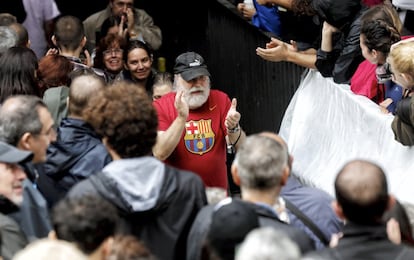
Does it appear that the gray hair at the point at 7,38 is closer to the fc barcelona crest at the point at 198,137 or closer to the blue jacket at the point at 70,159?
the fc barcelona crest at the point at 198,137

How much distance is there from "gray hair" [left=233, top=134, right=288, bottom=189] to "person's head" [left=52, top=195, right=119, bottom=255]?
26.2 inches

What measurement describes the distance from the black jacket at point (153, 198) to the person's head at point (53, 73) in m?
2.21

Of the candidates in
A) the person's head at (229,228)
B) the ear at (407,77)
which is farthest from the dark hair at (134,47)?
the person's head at (229,228)

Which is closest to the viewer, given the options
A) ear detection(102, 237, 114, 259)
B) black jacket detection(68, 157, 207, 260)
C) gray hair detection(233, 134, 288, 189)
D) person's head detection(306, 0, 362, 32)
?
ear detection(102, 237, 114, 259)

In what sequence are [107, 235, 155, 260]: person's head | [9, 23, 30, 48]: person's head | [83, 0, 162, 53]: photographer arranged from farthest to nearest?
[83, 0, 162, 53]: photographer → [9, 23, 30, 48]: person's head → [107, 235, 155, 260]: person's head

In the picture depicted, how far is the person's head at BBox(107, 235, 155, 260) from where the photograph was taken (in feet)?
12.2

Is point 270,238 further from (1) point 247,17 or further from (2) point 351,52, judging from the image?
(1) point 247,17

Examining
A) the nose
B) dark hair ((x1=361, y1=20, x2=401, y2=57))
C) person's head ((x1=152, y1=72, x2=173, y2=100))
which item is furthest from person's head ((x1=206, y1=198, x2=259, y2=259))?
person's head ((x1=152, y1=72, x2=173, y2=100))

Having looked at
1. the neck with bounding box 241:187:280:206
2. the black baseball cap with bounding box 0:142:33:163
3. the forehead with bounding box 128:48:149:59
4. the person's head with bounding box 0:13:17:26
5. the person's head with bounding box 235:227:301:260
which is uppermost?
the person's head with bounding box 235:227:301:260

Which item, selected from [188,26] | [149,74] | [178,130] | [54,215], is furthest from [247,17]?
[54,215]

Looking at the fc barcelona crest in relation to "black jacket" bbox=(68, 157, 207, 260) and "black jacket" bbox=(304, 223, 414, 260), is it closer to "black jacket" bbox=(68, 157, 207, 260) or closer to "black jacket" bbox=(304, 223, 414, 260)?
"black jacket" bbox=(68, 157, 207, 260)

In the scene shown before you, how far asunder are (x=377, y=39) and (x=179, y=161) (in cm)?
155

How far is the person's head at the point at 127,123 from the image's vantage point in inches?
184

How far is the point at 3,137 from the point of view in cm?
525
